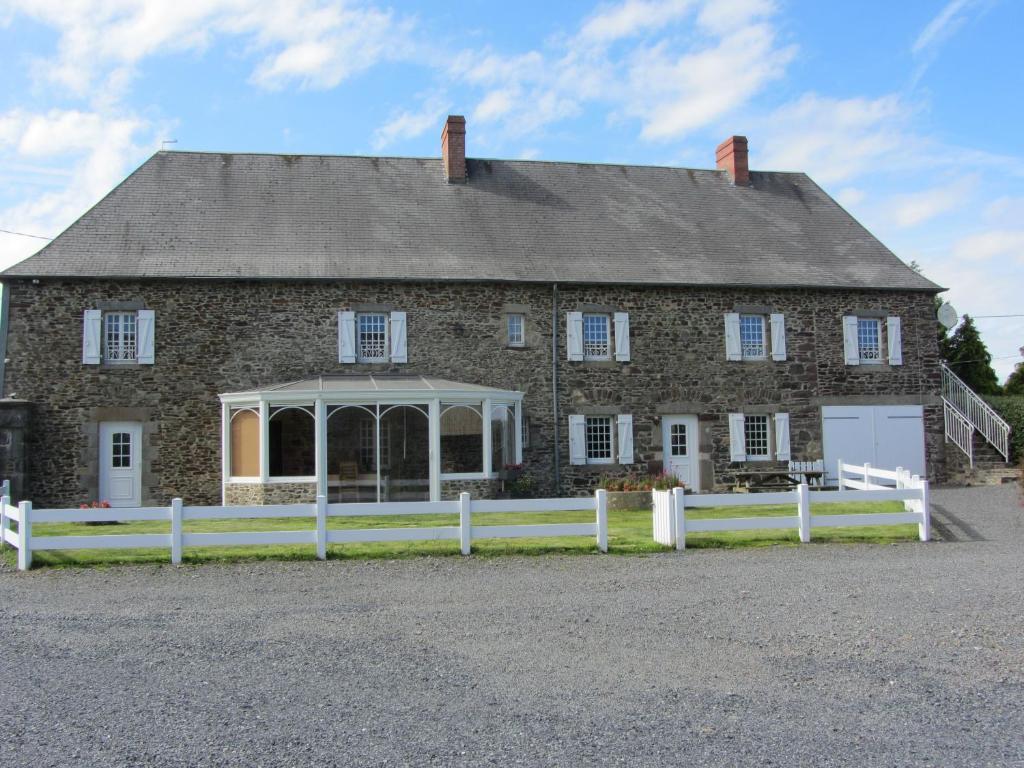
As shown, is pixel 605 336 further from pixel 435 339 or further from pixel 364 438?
pixel 364 438

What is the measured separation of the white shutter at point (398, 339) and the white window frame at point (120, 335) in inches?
184

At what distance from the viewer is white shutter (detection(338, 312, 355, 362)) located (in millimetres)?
18328

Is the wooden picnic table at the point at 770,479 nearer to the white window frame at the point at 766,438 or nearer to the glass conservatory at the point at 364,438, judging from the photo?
the white window frame at the point at 766,438

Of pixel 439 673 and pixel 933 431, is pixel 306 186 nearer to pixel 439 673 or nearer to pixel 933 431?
pixel 933 431

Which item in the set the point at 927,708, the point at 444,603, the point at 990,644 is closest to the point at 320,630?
the point at 444,603

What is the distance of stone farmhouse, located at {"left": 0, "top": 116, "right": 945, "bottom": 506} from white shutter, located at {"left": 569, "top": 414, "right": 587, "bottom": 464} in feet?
0.13

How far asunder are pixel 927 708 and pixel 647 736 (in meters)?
1.60

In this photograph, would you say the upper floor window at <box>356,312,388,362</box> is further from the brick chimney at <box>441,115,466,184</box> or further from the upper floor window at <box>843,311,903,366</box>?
the upper floor window at <box>843,311,903,366</box>

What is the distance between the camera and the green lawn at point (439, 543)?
1084 centimetres

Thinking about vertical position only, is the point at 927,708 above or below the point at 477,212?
below

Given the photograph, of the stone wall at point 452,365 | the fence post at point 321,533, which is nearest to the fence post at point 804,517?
the fence post at point 321,533

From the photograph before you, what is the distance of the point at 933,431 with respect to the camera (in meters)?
20.4

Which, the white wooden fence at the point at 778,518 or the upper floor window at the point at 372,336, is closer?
the white wooden fence at the point at 778,518

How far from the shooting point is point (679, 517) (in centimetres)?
1108
